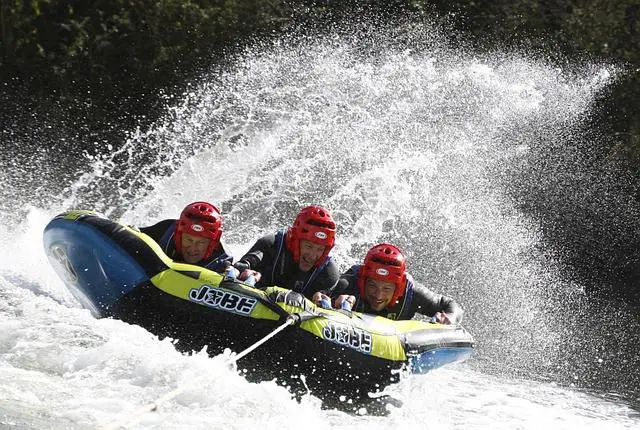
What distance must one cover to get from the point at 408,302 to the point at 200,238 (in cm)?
186

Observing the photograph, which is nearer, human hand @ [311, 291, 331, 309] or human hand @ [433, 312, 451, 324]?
human hand @ [311, 291, 331, 309]

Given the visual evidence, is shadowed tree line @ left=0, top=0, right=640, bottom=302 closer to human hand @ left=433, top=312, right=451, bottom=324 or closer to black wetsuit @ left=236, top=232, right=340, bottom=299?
black wetsuit @ left=236, top=232, right=340, bottom=299

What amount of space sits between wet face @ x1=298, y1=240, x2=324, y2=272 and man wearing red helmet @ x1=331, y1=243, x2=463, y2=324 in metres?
0.30

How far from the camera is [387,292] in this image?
26.2ft

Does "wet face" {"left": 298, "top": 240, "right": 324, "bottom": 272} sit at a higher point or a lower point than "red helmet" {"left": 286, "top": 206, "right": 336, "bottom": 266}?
lower

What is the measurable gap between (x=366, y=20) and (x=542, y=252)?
574cm

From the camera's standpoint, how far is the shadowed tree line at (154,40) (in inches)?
686

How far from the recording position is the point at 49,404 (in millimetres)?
5922

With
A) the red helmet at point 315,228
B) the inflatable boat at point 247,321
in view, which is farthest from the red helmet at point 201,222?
the red helmet at point 315,228

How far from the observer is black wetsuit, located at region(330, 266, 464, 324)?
320 inches

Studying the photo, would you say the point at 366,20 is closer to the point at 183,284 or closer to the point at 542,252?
the point at 542,252

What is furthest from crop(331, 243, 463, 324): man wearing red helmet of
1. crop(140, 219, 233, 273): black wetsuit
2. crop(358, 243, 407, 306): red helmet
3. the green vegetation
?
the green vegetation

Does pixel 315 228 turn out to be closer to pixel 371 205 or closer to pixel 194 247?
pixel 194 247

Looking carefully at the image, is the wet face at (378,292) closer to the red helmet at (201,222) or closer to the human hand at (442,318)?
the human hand at (442,318)
